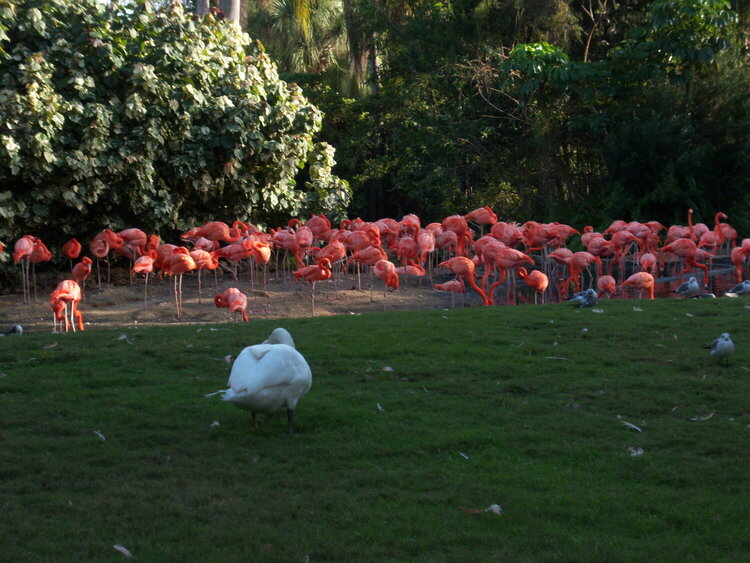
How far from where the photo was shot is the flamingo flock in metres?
11.3

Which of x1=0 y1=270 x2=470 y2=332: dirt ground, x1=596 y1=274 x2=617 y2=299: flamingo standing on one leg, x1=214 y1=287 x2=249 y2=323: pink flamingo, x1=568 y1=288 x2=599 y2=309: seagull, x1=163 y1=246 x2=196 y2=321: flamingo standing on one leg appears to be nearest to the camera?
x1=568 y1=288 x2=599 y2=309: seagull

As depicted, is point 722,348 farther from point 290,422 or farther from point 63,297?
point 63,297

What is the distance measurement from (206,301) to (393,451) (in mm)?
7709

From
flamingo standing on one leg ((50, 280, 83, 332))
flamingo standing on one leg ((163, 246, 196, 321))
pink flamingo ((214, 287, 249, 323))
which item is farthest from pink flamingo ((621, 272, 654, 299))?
flamingo standing on one leg ((50, 280, 83, 332))

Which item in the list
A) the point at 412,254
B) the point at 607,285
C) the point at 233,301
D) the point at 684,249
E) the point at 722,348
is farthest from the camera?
the point at 412,254

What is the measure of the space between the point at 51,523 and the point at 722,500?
3.18 m

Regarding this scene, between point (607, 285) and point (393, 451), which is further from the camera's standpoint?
point (607, 285)

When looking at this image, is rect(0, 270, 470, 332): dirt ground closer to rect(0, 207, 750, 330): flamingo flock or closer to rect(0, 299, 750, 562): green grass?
rect(0, 207, 750, 330): flamingo flock

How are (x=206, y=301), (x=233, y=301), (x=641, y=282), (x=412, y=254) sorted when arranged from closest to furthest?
(x=233, y=301)
(x=641, y=282)
(x=206, y=301)
(x=412, y=254)

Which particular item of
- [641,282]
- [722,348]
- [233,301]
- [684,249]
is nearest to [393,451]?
[722,348]

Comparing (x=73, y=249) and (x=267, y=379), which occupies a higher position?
(x=73, y=249)

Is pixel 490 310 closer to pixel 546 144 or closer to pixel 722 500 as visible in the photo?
pixel 722 500

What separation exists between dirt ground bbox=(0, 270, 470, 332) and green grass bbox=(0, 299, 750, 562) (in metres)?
3.12

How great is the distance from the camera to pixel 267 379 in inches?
189
